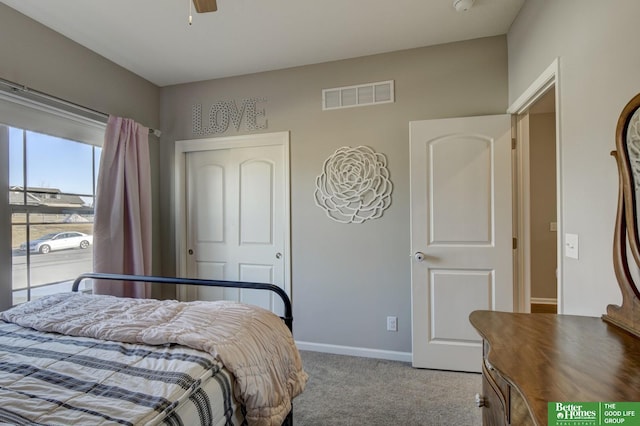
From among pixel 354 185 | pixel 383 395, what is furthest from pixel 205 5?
pixel 383 395

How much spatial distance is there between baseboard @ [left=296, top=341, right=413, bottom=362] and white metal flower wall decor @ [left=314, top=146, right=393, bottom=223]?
3.76ft

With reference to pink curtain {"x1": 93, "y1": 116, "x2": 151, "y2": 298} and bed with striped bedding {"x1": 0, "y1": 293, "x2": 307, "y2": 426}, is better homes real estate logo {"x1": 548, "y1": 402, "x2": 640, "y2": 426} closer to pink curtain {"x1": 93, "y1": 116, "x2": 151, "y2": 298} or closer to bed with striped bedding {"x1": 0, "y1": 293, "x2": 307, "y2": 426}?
bed with striped bedding {"x1": 0, "y1": 293, "x2": 307, "y2": 426}

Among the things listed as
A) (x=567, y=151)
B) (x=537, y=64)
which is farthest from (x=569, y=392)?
(x=537, y=64)

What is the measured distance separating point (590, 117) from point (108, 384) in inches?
82.6

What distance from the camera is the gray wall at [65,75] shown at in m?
1.97

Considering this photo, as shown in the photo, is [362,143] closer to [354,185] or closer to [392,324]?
[354,185]

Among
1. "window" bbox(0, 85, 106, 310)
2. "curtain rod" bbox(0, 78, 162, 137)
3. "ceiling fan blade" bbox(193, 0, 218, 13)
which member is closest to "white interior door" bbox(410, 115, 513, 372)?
"ceiling fan blade" bbox(193, 0, 218, 13)

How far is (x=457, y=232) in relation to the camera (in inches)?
91.4

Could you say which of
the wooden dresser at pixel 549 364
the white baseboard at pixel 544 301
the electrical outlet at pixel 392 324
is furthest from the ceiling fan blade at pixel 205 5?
the white baseboard at pixel 544 301

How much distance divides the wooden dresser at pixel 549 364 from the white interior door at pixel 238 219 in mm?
2034

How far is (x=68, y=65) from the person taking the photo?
2.33 m

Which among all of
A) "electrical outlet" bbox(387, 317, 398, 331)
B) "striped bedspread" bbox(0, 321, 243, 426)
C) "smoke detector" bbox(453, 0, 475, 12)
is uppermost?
"smoke detector" bbox(453, 0, 475, 12)

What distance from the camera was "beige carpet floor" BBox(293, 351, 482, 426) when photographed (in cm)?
180

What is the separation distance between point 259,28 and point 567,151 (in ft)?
7.01
